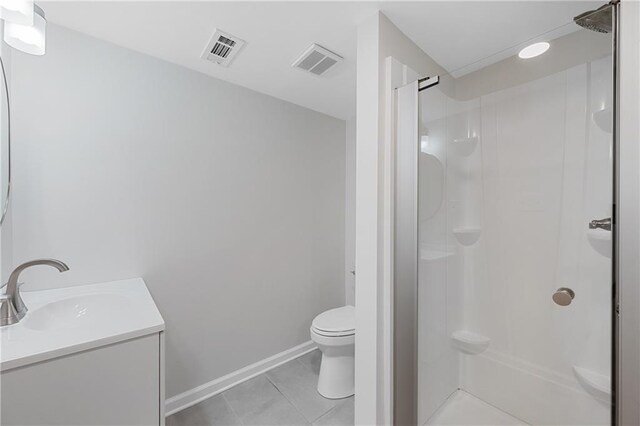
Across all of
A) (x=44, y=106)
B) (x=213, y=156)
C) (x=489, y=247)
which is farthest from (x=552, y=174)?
(x=44, y=106)

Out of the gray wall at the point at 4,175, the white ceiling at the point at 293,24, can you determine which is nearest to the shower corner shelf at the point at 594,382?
the white ceiling at the point at 293,24

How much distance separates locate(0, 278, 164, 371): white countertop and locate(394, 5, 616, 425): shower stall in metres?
1.19

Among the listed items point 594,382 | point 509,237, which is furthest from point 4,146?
point 594,382

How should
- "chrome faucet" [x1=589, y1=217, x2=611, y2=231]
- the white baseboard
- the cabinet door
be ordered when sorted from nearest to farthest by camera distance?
the cabinet door → "chrome faucet" [x1=589, y1=217, x2=611, y2=231] → the white baseboard

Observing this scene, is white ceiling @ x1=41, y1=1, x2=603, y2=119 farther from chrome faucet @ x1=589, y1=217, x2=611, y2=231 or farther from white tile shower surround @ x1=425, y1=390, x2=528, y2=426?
white tile shower surround @ x1=425, y1=390, x2=528, y2=426

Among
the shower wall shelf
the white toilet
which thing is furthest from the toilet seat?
the shower wall shelf

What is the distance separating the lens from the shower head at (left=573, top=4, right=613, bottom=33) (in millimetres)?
905

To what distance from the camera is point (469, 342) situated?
1387 mm

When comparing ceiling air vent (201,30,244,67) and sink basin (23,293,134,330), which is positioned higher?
ceiling air vent (201,30,244,67)

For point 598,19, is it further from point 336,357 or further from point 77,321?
point 77,321

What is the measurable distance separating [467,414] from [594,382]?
585mm

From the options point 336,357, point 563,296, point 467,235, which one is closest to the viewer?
point 563,296

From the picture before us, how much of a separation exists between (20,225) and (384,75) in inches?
78.2

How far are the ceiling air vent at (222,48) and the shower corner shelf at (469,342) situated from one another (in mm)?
2019
